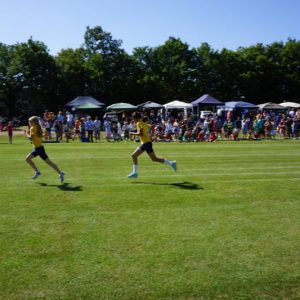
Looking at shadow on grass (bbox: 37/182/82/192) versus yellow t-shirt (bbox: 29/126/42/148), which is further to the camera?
yellow t-shirt (bbox: 29/126/42/148)

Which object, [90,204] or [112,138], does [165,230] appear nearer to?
[90,204]

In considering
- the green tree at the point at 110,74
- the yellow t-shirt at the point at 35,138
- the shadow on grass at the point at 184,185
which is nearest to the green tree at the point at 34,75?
the green tree at the point at 110,74

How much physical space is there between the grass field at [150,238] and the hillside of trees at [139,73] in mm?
53489

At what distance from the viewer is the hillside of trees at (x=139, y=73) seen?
2516 inches

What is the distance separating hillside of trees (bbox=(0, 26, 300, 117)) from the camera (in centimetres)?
6391

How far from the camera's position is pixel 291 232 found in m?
6.91

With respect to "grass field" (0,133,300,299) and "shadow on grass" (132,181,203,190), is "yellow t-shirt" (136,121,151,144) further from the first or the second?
"shadow on grass" (132,181,203,190)

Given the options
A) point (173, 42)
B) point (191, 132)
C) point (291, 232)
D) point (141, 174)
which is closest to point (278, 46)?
point (173, 42)

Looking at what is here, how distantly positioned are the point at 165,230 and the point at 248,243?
4.40ft

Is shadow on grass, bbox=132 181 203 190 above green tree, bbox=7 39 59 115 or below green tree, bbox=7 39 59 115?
below

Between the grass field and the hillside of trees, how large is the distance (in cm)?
5349

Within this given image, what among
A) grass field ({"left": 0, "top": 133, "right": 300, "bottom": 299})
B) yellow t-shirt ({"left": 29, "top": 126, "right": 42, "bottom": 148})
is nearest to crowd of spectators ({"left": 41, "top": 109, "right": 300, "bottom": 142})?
yellow t-shirt ({"left": 29, "top": 126, "right": 42, "bottom": 148})

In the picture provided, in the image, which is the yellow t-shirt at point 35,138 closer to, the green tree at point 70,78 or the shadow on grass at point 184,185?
the shadow on grass at point 184,185

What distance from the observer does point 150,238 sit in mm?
6629
